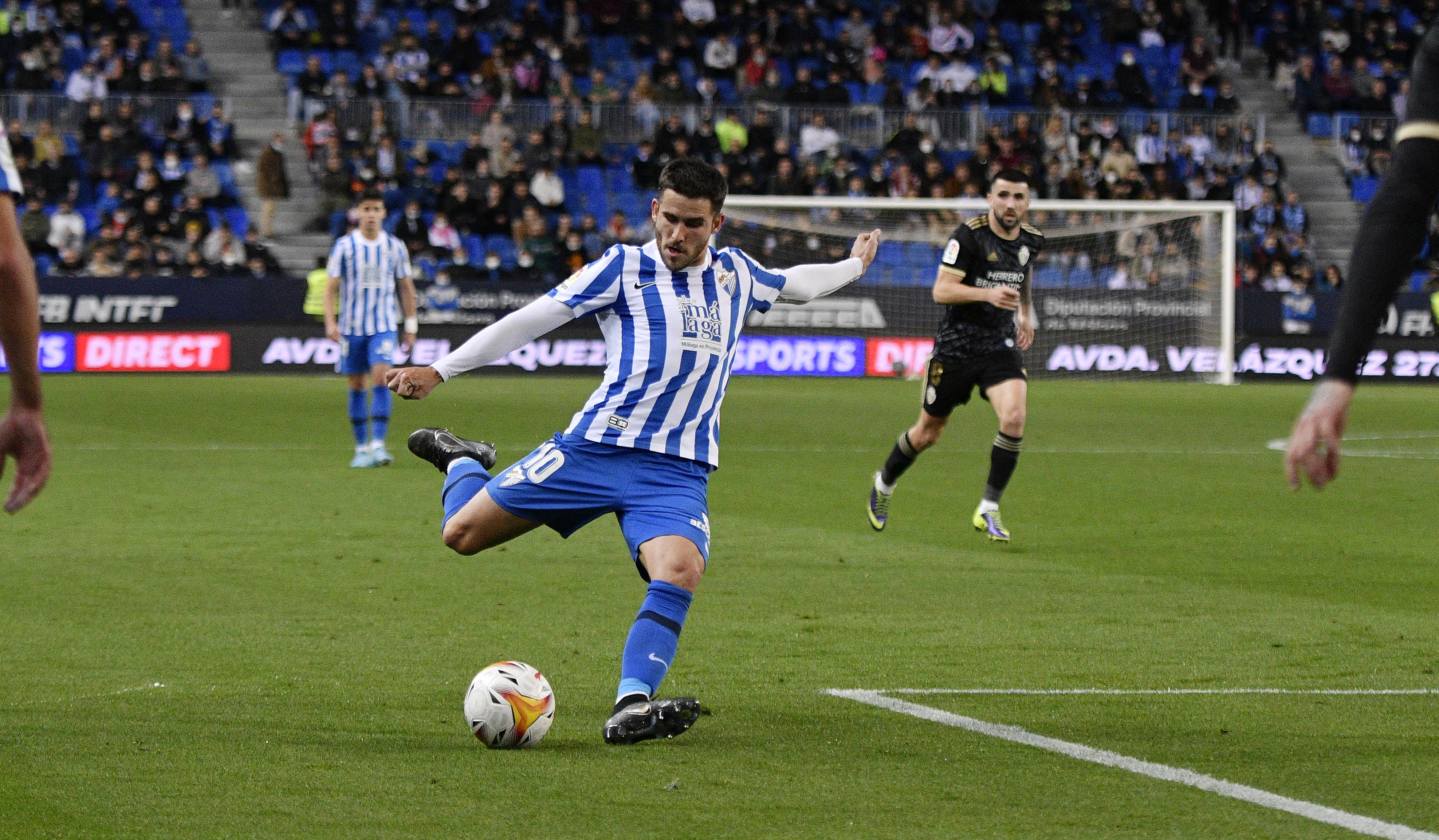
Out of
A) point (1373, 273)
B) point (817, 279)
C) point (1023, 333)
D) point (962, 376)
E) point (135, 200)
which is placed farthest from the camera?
point (135, 200)

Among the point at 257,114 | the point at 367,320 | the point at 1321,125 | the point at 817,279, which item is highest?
the point at 257,114

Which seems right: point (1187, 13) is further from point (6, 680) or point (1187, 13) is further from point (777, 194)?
point (6, 680)

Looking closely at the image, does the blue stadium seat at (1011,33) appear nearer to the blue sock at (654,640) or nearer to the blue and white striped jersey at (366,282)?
the blue and white striped jersey at (366,282)

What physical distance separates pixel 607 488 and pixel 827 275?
1374 millimetres

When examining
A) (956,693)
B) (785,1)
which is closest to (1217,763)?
(956,693)

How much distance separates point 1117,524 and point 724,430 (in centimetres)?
705

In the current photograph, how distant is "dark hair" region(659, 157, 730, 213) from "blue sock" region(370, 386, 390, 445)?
29.0 ft

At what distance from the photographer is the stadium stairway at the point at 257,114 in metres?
29.5

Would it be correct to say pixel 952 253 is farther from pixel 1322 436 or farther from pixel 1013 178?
pixel 1322 436

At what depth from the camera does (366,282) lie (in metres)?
14.1

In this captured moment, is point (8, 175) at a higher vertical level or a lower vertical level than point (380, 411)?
higher

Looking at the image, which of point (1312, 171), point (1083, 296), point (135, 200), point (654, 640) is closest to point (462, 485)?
point (654, 640)

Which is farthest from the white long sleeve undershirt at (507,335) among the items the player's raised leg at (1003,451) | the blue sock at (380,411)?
the blue sock at (380,411)

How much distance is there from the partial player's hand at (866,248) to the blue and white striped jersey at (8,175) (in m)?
4.07
